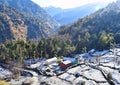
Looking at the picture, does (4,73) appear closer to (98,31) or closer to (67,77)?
(67,77)

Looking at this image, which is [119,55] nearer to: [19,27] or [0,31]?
[0,31]

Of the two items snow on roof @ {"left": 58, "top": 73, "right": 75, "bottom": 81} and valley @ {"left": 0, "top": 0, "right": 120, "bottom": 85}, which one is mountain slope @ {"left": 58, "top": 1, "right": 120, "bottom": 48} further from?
snow on roof @ {"left": 58, "top": 73, "right": 75, "bottom": 81}

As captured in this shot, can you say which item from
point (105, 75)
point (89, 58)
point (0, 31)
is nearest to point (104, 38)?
point (89, 58)

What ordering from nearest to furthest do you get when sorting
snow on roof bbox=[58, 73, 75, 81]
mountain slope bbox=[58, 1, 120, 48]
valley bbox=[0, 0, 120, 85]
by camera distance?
snow on roof bbox=[58, 73, 75, 81]
valley bbox=[0, 0, 120, 85]
mountain slope bbox=[58, 1, 120, 48]

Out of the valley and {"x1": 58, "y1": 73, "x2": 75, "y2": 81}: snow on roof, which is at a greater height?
the valley

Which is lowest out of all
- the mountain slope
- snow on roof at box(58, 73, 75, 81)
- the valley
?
snow on roof at box(58, 73, 75, 81)

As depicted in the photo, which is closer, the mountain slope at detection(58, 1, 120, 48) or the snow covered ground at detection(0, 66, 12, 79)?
the snow covered ground at detection(0, 66, 12, 79)

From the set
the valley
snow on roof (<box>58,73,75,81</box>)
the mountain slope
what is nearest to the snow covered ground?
the valley

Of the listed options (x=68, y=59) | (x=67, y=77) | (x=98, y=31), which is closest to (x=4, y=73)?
(x=68, y=59)

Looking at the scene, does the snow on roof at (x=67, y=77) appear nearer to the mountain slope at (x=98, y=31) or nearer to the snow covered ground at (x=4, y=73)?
the snow covered ground at (x=4, y=73)

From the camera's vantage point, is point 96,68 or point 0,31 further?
point 0,31

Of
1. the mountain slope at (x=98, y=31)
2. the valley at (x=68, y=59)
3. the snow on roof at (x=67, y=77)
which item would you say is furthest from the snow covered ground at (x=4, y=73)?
the mountain slope at (x=98, y=31)
